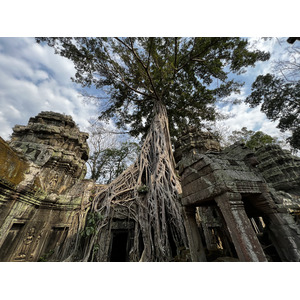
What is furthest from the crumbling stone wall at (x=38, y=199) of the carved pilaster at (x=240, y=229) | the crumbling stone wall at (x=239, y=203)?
the carved pilaster at (x=240, y=229)

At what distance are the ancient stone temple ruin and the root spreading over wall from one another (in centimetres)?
18

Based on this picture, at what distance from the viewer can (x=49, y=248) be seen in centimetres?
398

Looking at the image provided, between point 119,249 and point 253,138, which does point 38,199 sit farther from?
point 253,138

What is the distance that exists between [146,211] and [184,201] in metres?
2.06

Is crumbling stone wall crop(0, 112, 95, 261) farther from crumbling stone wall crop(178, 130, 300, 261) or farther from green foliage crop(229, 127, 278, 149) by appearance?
green foliage crop(229, 127, 278, 149)

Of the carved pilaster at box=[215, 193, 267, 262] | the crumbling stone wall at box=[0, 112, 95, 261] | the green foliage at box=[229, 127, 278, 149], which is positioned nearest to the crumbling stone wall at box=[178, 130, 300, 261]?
the carved pilaster at box=[215, 193, 267, 262]

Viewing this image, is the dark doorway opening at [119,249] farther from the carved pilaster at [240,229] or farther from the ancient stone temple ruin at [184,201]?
the carved pilaster at [240,229]

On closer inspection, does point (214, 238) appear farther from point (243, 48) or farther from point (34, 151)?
point (243, 48)

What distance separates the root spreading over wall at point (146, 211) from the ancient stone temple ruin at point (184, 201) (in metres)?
0.18

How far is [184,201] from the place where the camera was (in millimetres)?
2557

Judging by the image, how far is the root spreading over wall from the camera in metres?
3.65

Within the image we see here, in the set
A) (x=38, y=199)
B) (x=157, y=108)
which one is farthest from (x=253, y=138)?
(x=38, y=199)

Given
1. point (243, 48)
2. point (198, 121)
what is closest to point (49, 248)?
point (198, 121)

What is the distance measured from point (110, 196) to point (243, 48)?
8360mm
